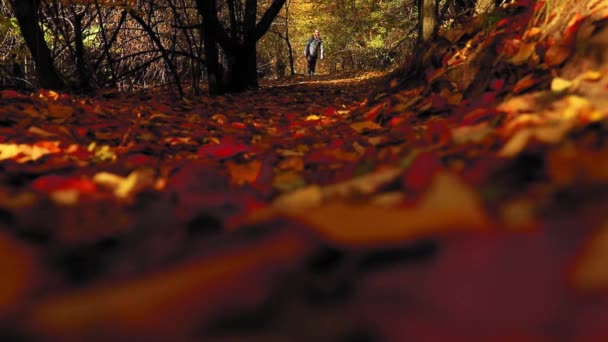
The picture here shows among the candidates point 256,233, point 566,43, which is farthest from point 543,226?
point 566,43

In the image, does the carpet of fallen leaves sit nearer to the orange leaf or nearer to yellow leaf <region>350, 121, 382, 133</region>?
the orange leaf

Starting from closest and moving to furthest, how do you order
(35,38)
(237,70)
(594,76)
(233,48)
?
(594,76)
(35,38)
(233,48)
(237,70)

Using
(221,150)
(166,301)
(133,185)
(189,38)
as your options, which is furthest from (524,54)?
(189,38)

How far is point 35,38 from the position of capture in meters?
3.61

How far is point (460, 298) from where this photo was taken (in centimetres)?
41

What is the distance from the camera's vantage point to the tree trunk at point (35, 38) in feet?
11.6

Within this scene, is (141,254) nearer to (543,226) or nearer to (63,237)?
(63,237)

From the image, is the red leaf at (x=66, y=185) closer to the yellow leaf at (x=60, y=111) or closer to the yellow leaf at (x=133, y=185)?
the yellow leaf at (x=133, y=185)

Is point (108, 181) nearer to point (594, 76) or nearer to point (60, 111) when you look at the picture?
point (594, 76)

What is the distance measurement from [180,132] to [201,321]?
1.83m

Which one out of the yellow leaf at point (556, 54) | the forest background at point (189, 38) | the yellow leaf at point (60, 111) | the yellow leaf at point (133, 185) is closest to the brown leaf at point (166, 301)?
the yellow leaf at point (133, 185)

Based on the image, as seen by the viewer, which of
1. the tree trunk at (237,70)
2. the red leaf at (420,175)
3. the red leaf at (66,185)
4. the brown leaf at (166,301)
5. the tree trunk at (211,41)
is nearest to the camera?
the brown leaf at (166,301)

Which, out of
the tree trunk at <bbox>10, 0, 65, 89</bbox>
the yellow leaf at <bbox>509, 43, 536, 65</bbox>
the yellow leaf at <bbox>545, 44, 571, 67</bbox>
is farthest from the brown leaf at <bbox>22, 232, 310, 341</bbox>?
the tree trunk at <bbox>10, 0, 65, 89</bbox>

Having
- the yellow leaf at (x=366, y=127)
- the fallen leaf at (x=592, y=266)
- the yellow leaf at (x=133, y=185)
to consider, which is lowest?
the fallen leaf at (x=592, y=266)
